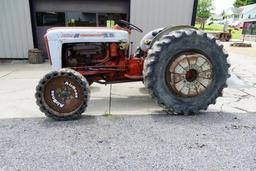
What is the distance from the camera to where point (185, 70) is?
3389 mm

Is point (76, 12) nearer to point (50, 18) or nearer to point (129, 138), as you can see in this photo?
point (50, 18)

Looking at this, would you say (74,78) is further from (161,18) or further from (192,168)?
(161,18)

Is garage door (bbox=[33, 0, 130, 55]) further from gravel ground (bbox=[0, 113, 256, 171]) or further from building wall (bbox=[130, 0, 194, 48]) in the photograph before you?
gravel ground (bbox=[0, 113, 256, 171])

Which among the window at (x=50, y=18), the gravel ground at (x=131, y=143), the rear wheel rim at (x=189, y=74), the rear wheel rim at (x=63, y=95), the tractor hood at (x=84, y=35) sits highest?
the window at (x=50, y=18)

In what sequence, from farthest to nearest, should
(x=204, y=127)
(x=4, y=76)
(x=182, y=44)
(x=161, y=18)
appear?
(x=161, y=18)
(x=4, y=76)
(x=182, y=44)
(x=204, y=127)

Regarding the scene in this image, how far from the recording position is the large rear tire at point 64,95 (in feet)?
10.3

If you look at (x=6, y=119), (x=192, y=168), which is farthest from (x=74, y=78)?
(x=192, y=168)

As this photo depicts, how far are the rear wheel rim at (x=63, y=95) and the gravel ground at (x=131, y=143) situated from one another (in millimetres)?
207

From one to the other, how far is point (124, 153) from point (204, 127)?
4.31 feet

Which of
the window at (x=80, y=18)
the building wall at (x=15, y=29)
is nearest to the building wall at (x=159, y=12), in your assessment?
the window at (x=80, y=18)

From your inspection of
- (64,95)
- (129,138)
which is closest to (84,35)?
(64,95)

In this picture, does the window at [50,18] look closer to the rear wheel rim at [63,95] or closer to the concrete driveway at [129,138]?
the concrete driveway at [129,138]

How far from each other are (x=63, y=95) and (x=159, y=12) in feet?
19.3

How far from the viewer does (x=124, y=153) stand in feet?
8.11
